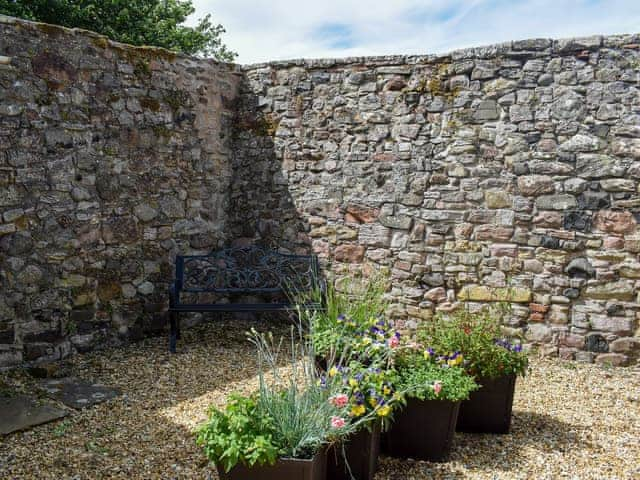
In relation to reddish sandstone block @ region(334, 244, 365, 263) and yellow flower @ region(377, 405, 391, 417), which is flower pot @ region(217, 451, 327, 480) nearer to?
yellow flower @ region(377, 405, 391, 417)

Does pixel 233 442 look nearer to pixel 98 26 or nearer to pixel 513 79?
pixel 513 79

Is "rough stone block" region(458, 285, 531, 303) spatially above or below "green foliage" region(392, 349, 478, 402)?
above

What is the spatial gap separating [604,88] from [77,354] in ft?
15.1

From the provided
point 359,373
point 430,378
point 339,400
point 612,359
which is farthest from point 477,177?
point 339,400

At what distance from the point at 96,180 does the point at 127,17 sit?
23.6 ft

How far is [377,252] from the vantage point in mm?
5762

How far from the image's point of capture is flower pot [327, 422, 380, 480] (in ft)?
9.99

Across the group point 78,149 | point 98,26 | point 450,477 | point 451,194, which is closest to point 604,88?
point 451,194

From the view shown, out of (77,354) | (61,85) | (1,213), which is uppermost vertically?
(61,85)

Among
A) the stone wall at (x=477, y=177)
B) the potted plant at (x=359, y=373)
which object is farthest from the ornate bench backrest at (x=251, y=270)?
the potted plant at (x=359, y=373)

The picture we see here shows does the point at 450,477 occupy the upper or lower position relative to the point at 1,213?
lower

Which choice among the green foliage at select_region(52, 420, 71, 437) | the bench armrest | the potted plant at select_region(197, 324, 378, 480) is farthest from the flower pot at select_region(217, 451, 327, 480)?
the bench armrest

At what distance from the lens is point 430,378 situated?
3.32 metres

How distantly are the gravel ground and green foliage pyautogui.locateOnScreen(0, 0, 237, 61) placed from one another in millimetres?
7461
